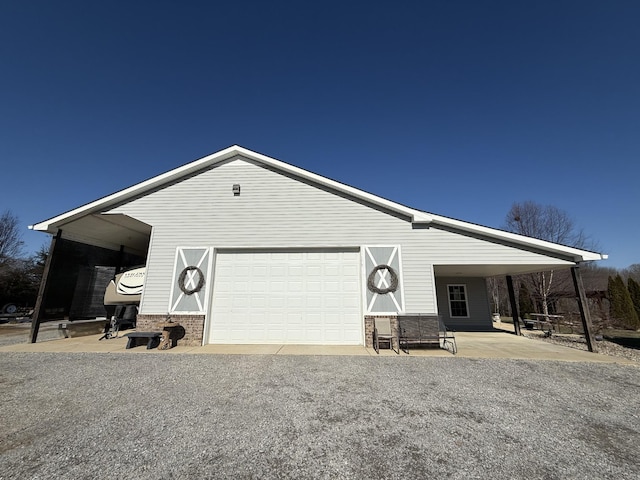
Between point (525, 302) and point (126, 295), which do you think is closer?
point (126, 295)

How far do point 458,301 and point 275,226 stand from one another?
10286 millimetres

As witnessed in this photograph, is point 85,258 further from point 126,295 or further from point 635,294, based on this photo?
point 635,294

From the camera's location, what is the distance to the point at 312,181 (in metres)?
9.54

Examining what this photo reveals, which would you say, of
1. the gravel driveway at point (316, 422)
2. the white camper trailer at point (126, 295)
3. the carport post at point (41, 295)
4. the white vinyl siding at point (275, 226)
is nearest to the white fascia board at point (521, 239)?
the white vinyl siding at point (275, 226)

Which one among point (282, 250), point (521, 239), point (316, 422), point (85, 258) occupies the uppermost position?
point (521, 239)

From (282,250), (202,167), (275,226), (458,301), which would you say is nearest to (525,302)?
(458,301)

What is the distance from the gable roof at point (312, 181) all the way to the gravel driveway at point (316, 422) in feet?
12.6

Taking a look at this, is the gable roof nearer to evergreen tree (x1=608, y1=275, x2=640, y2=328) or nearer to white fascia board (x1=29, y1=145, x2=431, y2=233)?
white fascia board (x1=29, y1=145, x2=431, y2=233)

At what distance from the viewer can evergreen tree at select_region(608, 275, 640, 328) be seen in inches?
643

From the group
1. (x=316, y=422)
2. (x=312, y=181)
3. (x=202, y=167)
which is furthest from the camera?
(x=202, y=167)

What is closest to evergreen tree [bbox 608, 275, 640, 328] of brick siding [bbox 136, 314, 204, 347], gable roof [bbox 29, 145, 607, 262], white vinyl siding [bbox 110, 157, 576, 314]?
gable roof [bbox 29, 145, 607, 262]

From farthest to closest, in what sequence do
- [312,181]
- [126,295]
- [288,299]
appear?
[126,295] → [312,181] → [288,299]

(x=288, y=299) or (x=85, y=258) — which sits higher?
(x=85, y=258)

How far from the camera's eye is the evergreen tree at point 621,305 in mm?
16344
